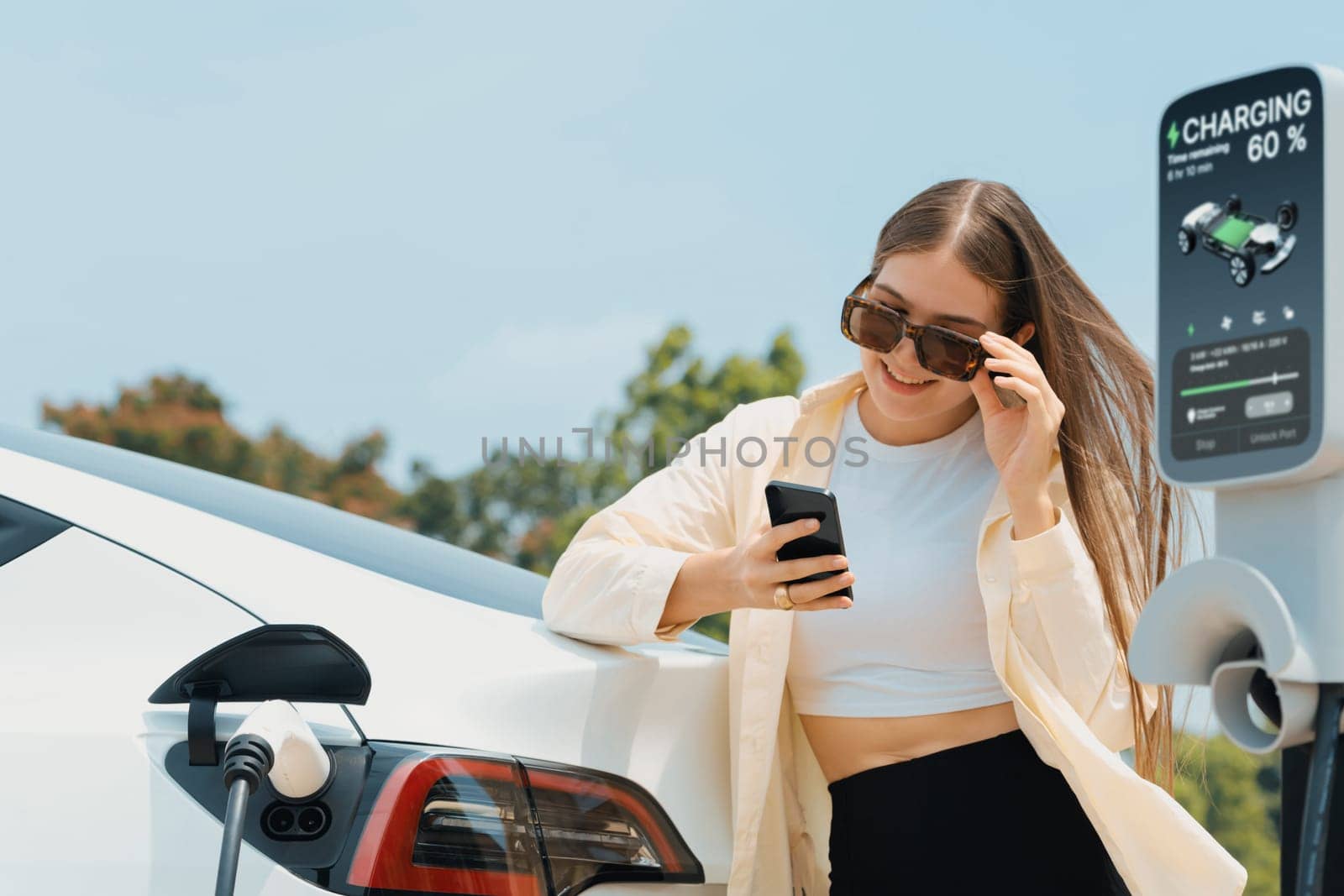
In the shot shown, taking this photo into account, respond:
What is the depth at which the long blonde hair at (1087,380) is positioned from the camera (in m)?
2.40

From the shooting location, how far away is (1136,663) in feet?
4.20

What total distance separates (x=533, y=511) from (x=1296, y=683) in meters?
34.1

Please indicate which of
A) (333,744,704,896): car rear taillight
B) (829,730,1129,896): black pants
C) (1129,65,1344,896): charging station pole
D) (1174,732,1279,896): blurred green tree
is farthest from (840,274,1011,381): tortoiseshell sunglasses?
(1174,732,1279,896): blurred green tree

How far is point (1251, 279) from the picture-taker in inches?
47.0

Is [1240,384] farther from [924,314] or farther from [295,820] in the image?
[924,314]

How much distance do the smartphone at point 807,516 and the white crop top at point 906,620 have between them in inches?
10.7

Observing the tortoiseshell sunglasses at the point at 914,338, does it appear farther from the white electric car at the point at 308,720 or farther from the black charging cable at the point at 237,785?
the black charging cable at the point at 237,785

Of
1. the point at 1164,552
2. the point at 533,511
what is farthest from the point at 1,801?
the point at 533,511

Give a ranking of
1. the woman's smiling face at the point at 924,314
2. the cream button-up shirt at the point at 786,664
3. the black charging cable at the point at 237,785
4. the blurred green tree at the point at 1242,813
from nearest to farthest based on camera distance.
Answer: the black charging cable at the point at 237,785 → the cream button-up shirt at the point at 786,664 → the woman's smiling face at the point at 924,314 → the blurred green tree at the point at 1242,813

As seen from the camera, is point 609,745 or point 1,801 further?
point 609,745

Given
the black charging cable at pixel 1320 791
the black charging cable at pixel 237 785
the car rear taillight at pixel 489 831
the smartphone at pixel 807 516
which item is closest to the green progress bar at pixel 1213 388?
the black charging cable at pixel 1320 791

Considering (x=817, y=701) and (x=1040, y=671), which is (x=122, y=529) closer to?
(x=817, y=701)

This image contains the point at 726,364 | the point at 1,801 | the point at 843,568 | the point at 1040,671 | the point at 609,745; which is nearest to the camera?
the point at 1,801

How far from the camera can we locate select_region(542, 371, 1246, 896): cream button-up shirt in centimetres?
211
